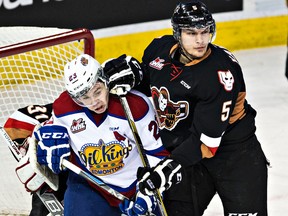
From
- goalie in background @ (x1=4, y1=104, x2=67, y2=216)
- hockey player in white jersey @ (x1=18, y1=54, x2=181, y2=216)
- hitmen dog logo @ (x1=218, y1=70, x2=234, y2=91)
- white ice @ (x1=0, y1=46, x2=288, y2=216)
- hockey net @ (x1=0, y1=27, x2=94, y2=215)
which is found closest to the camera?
hitmen dog logo @ (x1=218, y1=70, x2=234, y2=91)

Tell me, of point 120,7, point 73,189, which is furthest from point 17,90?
point 120,7

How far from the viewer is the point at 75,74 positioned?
293 cm

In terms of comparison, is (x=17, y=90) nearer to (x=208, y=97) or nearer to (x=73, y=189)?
(x=73, y=189)

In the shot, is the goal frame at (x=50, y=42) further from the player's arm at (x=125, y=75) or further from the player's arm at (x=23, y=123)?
the player's arm at (x=125, y=75)

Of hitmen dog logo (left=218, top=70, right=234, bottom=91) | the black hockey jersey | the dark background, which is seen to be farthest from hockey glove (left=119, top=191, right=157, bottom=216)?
the dark background

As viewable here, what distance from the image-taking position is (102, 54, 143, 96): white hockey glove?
3.01m

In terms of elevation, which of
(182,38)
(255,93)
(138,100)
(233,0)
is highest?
(182,38)

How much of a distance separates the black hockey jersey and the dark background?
2.42 metres

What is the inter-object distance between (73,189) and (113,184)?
0.51ft

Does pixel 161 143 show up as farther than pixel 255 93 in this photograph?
No

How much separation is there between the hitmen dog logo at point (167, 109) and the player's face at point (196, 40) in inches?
7.0

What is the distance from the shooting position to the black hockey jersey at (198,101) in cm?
280

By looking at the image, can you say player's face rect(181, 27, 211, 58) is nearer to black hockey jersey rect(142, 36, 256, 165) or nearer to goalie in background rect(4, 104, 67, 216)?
black hockey jersey rect(142, 36, 256, 165)

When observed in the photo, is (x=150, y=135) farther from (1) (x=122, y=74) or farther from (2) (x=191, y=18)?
(2) (x=191, y=18)
